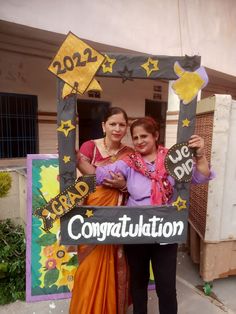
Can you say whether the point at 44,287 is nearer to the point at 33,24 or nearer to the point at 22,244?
the point at 22,244

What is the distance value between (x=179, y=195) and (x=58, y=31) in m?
2.59

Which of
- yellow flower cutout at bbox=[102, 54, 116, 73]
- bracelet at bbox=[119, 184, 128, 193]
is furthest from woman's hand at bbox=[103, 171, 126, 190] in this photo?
yellow flower cutout at bbox=[102, 54, 116, 73]

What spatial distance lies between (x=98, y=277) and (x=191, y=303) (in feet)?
3.33

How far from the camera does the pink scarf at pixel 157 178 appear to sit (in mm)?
1440

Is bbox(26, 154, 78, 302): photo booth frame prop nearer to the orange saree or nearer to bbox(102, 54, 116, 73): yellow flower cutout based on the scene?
the orange saree

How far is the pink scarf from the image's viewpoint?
4.73ft

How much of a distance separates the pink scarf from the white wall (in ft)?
7.54

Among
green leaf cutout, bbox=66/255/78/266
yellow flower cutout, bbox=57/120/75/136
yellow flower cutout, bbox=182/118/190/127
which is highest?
yellow flower cutout, bbox=182/118/190/127

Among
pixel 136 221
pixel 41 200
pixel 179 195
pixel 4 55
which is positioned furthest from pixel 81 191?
pixel 4 55

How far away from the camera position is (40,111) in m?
4.90

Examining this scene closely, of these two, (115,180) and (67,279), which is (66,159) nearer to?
(115,180)

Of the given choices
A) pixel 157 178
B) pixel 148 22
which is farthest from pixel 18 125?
pixel 157 178

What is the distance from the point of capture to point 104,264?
66.4 inches

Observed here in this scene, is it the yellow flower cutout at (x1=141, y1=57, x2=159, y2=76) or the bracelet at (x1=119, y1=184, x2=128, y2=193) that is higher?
the yellow flower cutout at (x1=141, y1=57, x2=159, y2=76)
